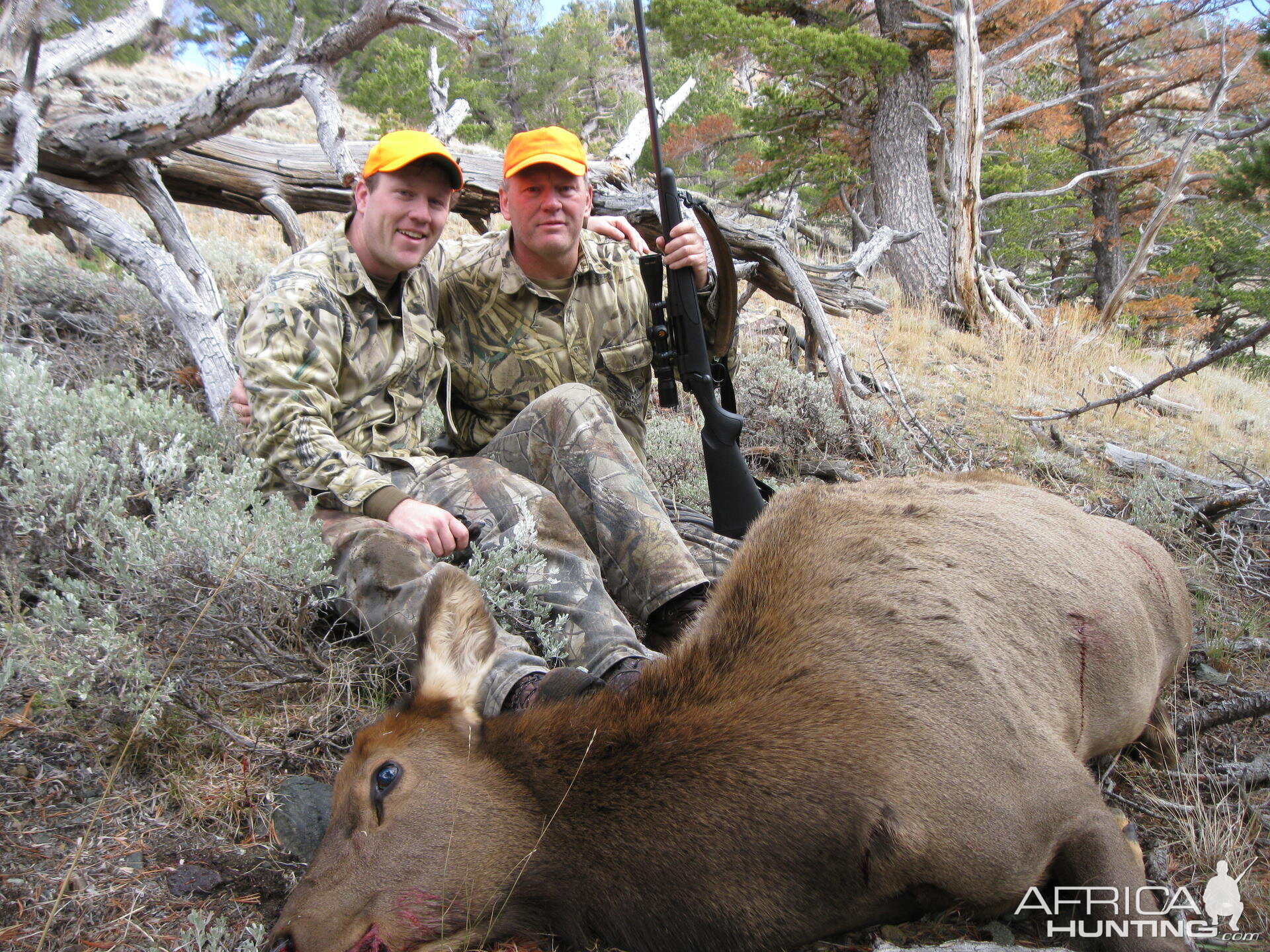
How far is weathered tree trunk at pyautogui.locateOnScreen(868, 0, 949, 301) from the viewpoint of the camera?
13.8 metres

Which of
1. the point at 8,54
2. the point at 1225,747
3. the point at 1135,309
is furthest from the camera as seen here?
the point at 1135,309

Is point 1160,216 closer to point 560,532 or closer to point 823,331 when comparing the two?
point 823,331

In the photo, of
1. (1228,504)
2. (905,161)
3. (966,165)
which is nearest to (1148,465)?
(1228,504)

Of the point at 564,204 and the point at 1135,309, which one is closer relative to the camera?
the point at 564,204

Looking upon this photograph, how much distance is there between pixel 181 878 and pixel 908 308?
41.4 feet

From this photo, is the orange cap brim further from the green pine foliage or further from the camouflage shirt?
the green pine foliage

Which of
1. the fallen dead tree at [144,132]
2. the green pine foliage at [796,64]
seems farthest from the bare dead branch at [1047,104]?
the fallen dead tree at [144,132]

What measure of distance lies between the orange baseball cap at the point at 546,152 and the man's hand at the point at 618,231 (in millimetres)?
836

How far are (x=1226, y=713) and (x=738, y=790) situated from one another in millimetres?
2470

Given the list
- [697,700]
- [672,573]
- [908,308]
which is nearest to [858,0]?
[908,308]

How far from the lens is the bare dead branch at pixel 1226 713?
3.34 m

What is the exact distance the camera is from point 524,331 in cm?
482

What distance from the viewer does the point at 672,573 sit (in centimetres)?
388

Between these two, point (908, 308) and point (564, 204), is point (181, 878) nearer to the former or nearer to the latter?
point (564, 204)
